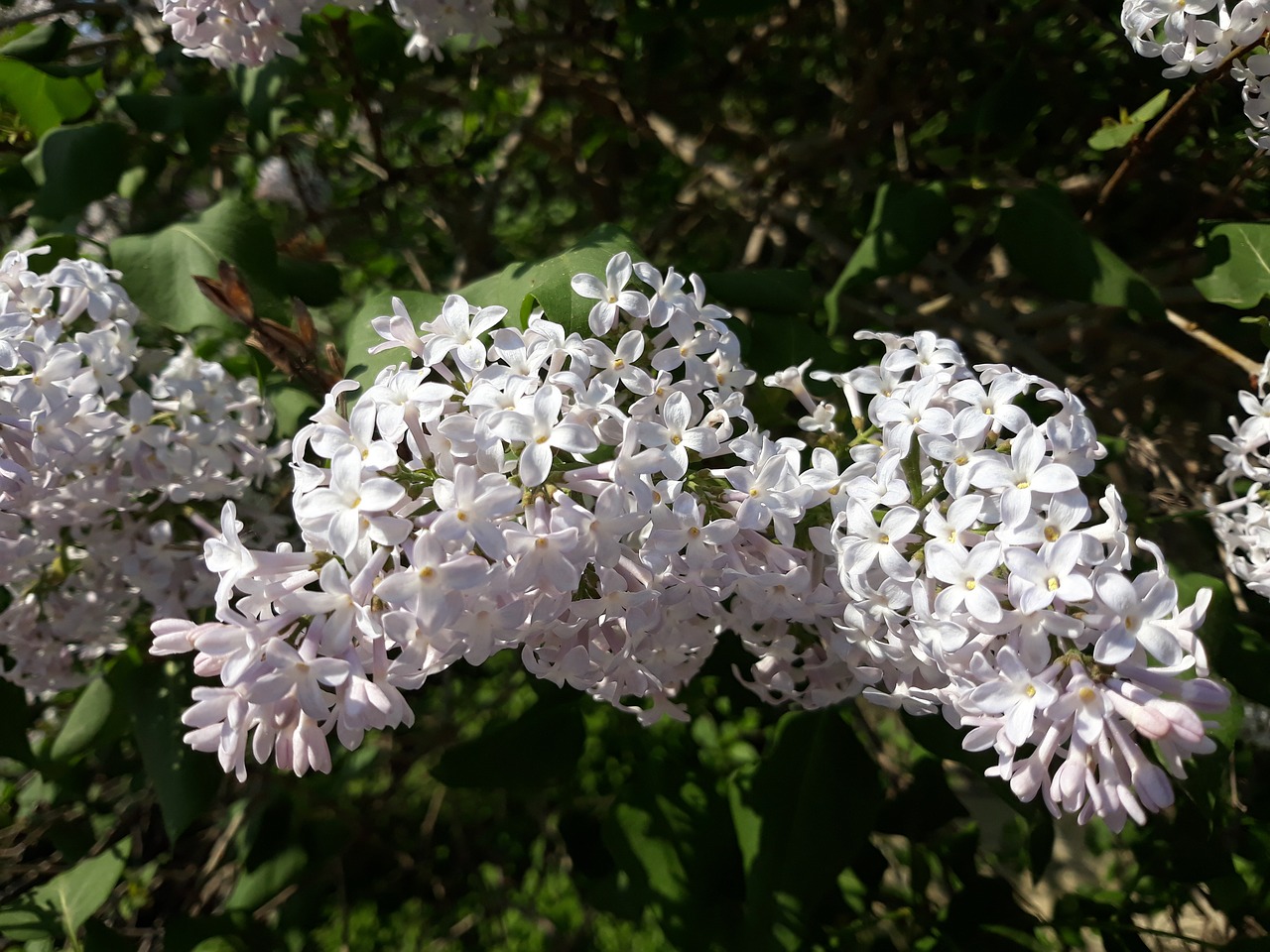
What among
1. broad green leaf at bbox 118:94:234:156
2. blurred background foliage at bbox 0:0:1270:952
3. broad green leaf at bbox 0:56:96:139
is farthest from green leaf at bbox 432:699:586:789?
broad green leaf at bbox 0:56:96:139

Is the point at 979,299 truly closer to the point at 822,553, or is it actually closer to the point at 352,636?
the point at 822,553

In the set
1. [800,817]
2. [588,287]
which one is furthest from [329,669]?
[800,817]

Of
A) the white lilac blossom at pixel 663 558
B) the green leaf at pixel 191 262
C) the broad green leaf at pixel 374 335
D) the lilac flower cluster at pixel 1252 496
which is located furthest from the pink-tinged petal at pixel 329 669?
the lilac flower cluster at pixel 1252 496

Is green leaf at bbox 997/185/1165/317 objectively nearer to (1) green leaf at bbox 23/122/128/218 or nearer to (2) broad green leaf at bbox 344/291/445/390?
(2) broad green leaf at bbox 344/291/445/390

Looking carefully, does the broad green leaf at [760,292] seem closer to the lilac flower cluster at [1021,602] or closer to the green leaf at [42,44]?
the lilac flower cluster at [1021,602]

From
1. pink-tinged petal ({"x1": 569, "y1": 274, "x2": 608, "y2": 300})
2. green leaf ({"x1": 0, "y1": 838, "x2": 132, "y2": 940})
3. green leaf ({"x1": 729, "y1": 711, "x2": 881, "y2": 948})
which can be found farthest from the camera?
green leaf ({"x1": 0, "y1": 838, "x2": 132, "y2": 940})

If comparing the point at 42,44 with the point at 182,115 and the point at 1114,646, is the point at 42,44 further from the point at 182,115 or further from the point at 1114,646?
the point at 1114,646
